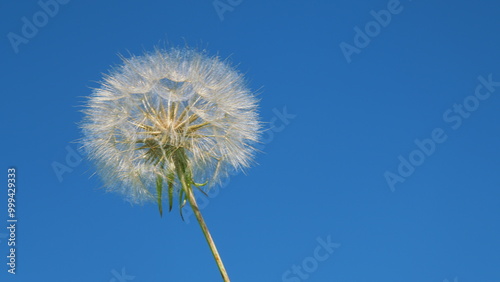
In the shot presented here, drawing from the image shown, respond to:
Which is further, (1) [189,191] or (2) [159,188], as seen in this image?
(2) [159,188]

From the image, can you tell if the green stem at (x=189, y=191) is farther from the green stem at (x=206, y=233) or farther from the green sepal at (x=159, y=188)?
the green sepal at (x=159, y=188)

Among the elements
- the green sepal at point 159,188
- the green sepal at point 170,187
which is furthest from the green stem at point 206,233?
the green sepal at point 159,188

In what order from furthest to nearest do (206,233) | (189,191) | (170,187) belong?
(170,187) < (189,191) < (206,233)

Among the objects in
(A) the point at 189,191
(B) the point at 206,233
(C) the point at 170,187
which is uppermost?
(C) the point at 170,187

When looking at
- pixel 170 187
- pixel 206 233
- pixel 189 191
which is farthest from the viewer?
pixel 170 187

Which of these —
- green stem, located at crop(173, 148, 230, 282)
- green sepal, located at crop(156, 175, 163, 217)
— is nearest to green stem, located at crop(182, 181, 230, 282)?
green stem, located at crop(173, 148, 230, 282)

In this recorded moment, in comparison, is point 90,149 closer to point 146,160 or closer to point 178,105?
point 146,160

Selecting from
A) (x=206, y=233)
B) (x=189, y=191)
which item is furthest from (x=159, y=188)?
(x=206, y=233)

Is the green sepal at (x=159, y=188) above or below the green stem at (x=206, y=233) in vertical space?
above

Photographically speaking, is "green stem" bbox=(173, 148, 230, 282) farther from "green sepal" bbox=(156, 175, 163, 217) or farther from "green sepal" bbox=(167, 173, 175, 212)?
"green sepal" bbox=(156, 175, 163, 217)

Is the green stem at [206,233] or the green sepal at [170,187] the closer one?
the green stem at [206,233]

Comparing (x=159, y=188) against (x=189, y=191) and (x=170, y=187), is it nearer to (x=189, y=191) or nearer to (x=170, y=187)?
(x=170, y=187)

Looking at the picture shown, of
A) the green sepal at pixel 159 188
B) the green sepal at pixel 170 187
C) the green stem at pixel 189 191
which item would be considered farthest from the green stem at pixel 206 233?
the green sepal at pixel 159 188
